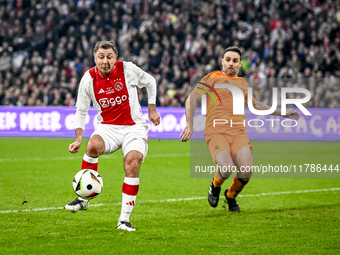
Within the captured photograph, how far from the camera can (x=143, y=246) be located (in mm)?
4738

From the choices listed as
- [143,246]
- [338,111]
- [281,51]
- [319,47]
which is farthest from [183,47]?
[143,246]

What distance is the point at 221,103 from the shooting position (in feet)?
21.7

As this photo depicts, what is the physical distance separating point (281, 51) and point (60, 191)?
13.1m

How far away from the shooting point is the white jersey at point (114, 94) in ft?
18.6

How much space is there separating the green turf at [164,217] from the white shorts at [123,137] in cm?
90

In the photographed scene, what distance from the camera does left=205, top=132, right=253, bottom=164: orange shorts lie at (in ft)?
20.8

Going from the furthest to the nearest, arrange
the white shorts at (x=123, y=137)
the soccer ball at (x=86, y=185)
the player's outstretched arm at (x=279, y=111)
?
the player's outstretched arm at (x=279, y=111) < the white shorts at (x=123, y=137) < the soccer ball at (x=86, y=185)

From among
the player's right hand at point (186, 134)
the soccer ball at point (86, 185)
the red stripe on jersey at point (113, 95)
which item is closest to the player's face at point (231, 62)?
the player's right hand at point (186, 134)

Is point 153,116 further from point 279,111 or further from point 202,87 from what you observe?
point 279,111

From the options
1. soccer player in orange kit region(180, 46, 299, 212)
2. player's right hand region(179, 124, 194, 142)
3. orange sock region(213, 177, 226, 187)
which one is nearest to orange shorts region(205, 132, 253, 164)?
soccer player in orange kit region(180, 46, 299, 212)

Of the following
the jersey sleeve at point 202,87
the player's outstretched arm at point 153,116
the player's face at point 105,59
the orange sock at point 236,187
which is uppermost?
the player's face at point 105,59

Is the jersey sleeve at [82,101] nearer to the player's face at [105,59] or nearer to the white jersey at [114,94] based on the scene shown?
the white jersey at [114,94]

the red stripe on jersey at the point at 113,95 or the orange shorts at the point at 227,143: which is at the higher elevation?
the red stripe on jersey at the point at 113,95

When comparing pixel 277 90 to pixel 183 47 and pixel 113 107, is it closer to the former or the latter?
pixel 183 47
